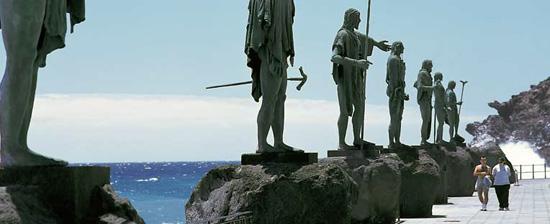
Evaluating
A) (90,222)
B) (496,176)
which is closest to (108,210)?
(90,222)

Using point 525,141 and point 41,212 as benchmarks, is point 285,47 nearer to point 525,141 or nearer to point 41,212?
point 41,212

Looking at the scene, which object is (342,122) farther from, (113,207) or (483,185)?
(113,207)

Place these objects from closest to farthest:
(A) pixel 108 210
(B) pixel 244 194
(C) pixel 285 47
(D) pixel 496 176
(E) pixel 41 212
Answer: (E) pixel 41 212 → (A) pixel 108 210 → (B) pixel 244 194 → (C) pixel 285 47 → (D) pixel 496 176

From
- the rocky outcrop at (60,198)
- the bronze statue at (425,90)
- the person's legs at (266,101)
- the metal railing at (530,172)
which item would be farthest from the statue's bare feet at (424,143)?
the rocky outcrop at (60,198)

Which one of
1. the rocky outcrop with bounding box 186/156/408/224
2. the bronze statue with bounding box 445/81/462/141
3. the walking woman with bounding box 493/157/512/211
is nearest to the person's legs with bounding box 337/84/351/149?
the rocky outcrop with bounding box 186/156/408/224

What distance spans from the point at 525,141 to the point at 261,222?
102 metres

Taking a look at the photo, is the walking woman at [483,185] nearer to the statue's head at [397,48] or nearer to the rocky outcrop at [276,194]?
the statue's head at [397,48]

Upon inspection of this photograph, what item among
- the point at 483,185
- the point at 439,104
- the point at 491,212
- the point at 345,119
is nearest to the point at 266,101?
the point at 345,119

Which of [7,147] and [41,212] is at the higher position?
[7,147]

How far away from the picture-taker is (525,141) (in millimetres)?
108312

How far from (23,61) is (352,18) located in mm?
10590

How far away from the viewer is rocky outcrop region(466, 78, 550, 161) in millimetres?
107375

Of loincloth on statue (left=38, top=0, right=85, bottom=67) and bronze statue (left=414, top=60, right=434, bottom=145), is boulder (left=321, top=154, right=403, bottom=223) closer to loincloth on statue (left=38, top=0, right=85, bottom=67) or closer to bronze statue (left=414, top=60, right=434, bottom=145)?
loincloth on statue (left=38, top=0, right=85, bottom=67)

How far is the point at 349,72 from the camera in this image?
1619cm
